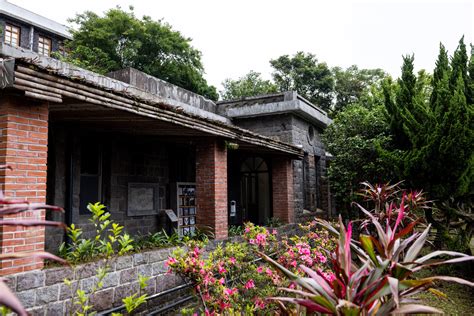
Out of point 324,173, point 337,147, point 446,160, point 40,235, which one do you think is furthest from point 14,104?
point 324,173

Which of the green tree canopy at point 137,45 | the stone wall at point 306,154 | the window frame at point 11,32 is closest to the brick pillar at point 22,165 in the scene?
the stone wall at point 306,154

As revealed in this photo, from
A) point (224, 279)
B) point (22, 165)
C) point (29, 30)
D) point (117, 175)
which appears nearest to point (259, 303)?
point (224, 279)

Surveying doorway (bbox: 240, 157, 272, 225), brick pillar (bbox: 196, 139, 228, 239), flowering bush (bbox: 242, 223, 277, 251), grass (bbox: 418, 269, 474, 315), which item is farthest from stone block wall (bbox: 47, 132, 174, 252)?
grass (bbox: 418, 269, 474, 315)

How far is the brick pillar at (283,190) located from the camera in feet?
32.9

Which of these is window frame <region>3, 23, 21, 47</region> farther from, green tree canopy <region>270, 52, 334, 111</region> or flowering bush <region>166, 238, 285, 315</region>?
flowering bush <region>166, 238, 285, 315</region>

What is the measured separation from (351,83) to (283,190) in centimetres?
2084

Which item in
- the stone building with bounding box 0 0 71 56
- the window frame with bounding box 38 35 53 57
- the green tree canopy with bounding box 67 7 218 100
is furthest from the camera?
the window frame with bounding box 38 35 53 57

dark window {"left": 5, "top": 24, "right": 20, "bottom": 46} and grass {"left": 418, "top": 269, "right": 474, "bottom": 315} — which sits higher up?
dark window {"left": 5, "top": 24, "right": 20, "bottom": 46}

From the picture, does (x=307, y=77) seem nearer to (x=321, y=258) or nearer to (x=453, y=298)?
(x=453, y=298)

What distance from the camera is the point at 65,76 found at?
12.6 ft

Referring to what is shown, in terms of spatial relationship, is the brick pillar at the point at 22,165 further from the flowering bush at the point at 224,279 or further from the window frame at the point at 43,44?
the window frame at the point at 43,44

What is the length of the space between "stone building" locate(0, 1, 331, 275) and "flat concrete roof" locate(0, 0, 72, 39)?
17.8 m

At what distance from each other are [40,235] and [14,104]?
142cm

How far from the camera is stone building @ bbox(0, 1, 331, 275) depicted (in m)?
3.70
